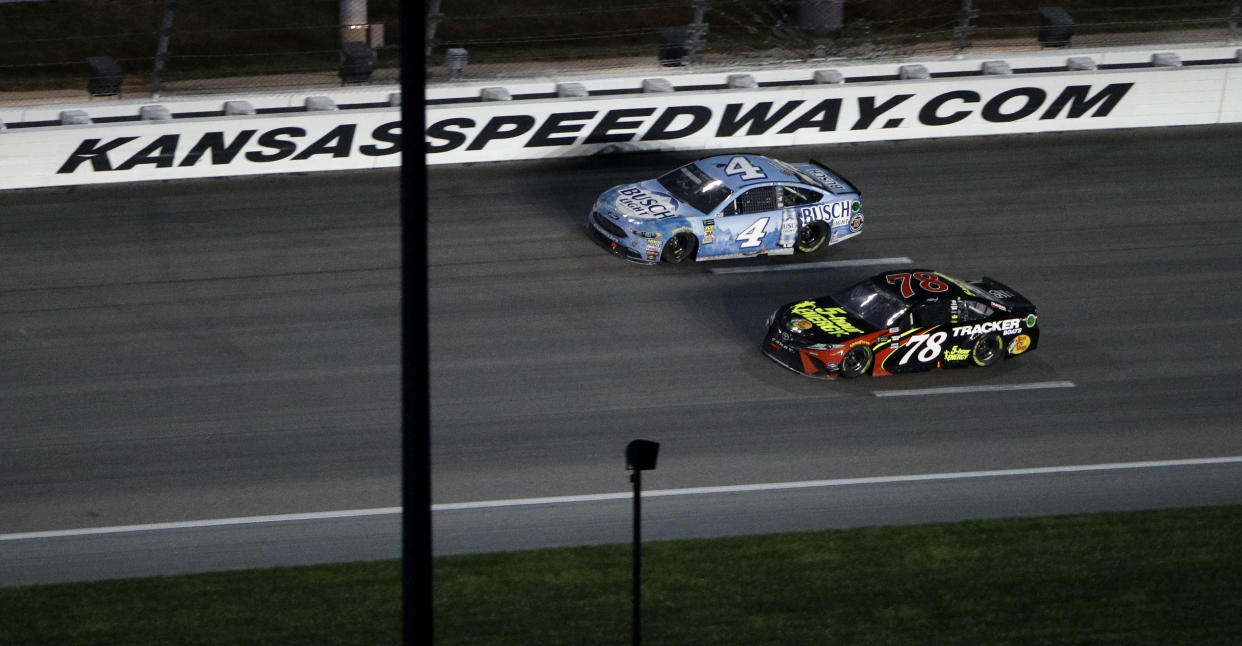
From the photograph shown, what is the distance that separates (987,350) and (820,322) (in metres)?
2.01

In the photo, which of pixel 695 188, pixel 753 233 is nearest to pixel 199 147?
pixel 695 188

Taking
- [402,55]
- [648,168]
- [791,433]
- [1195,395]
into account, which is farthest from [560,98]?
[402,55]

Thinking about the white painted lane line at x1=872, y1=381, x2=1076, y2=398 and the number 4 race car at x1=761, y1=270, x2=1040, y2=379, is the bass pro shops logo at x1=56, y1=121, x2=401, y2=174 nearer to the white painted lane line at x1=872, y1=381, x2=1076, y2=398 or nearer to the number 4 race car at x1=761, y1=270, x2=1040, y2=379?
the number 4 race car at x1=761, y1=270, x2=1040, y2=379

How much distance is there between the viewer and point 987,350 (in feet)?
54.0

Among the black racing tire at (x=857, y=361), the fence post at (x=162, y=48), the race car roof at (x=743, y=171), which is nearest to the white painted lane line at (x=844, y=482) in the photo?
the black racing tire at (x=857, y=361)

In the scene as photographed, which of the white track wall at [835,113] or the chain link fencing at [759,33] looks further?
the chain link fencing at [759,33]

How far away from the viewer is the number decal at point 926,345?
52.7 feet

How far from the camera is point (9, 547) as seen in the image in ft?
42.1

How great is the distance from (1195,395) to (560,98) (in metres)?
11.2

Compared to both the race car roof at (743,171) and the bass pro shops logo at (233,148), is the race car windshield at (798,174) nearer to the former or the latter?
the race car roof at (743,171)

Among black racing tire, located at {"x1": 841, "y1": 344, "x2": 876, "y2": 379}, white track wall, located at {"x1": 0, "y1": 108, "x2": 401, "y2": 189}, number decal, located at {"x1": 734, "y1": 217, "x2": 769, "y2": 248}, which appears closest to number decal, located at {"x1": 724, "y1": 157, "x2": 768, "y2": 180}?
number decal, located at {"x1": 734, "y1": 217, "x2": 769, "y2": 248}

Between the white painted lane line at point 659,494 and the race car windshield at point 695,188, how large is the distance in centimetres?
593

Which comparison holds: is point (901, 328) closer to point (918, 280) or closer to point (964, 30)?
point (918, 280)

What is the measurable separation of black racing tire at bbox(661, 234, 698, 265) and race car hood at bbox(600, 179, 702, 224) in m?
0.32
